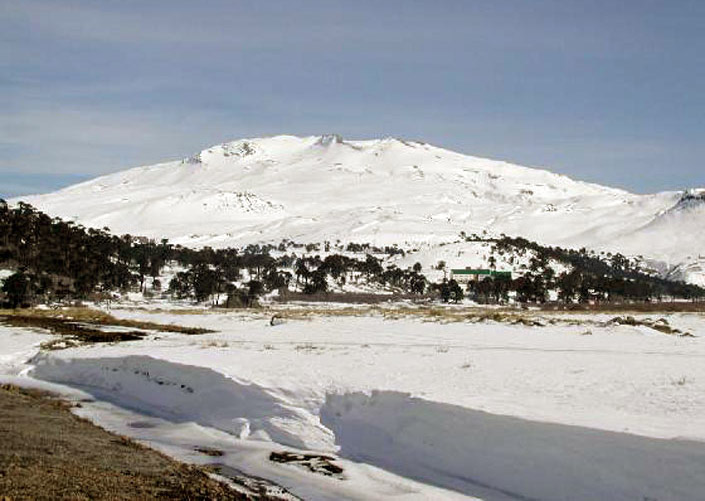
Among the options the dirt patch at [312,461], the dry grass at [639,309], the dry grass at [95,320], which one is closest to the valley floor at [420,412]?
the dirt patch at [312,461]

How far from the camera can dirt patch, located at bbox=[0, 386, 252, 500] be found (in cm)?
1341

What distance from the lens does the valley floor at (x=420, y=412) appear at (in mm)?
15875

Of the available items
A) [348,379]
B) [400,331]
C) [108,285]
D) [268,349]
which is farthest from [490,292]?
[348,379]

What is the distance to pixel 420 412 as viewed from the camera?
20.3 m

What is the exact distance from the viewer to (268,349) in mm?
38094

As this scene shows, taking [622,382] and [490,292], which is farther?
[490,292]

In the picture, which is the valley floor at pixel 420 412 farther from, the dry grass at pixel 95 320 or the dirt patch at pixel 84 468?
the dry grass at pixel 95 320

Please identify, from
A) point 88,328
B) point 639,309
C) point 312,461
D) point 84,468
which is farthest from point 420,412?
point 639,309

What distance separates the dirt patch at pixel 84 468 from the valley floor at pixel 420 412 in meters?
1.74

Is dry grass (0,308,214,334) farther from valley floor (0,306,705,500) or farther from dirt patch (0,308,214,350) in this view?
valley floor (0,306,705,500)

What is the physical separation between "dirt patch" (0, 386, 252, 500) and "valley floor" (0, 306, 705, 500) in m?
1.74

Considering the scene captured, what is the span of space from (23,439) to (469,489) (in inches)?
438

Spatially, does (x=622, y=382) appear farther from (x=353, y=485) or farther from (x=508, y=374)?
(x=353, y=485)

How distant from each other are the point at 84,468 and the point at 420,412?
9.11 metres
